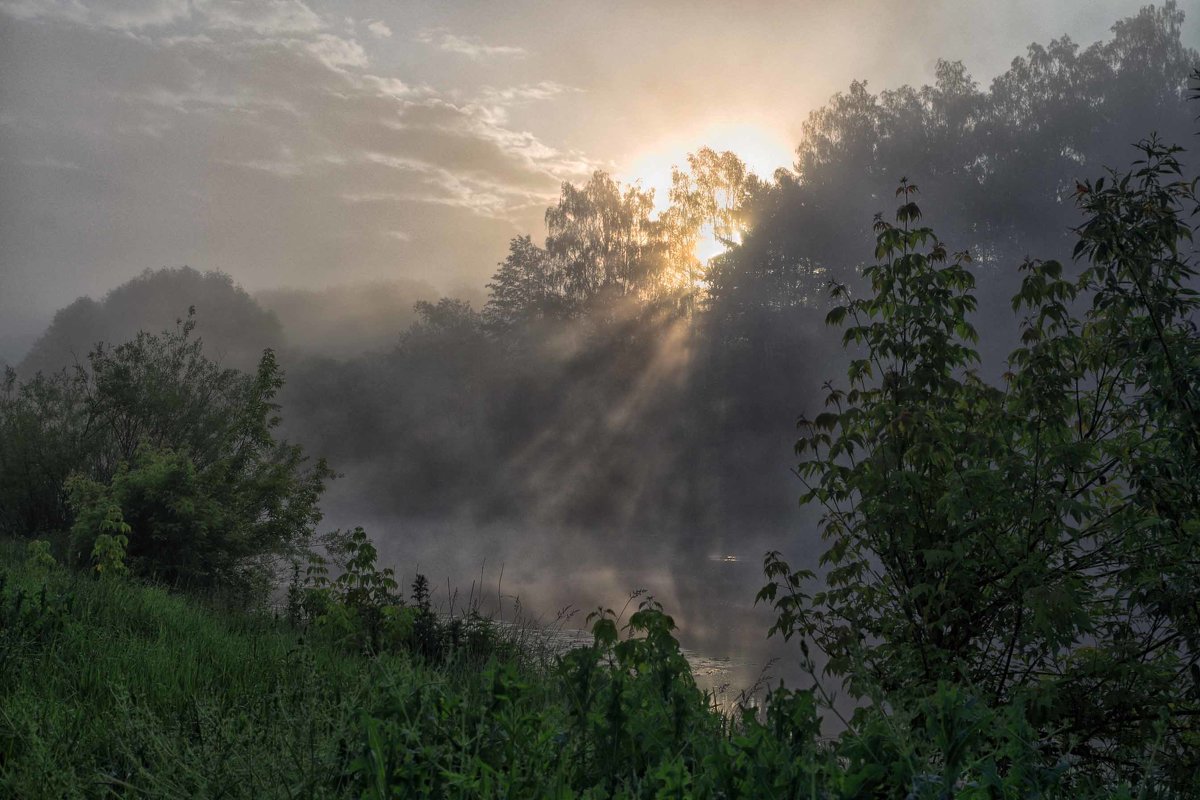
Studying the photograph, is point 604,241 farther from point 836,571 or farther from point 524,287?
point 836,571

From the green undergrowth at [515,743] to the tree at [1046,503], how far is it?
3.34 ft

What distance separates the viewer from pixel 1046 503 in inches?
182

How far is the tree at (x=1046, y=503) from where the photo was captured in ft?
14.1

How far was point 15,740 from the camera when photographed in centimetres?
412

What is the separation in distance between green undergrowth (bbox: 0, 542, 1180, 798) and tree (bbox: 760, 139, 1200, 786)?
1.02m

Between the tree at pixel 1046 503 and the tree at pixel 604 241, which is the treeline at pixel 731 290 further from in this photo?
the tree at pixel 1046 503

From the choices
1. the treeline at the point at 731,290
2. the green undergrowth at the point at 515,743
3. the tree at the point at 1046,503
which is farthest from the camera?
the treeline at the point at 731,290

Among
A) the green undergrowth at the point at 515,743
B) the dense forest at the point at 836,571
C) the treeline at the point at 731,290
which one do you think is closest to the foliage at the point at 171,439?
the dense forest at the point at 836,571

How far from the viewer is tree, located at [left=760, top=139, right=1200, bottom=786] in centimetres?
430

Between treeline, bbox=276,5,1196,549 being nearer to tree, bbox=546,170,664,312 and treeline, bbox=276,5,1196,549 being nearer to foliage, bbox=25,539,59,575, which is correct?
tree, bbox=546,170,664,312

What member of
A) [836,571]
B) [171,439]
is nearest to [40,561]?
[171,439]

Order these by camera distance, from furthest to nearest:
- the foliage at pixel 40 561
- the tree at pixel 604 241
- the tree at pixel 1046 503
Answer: the tree at pixel 604 241 → the foliage at pixel 40 561 → the tree at pixel 1046 503

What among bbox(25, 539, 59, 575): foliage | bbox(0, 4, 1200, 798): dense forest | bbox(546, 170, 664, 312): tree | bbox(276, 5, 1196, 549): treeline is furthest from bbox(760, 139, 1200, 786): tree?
bbox(546, 170, 664, 312): tree

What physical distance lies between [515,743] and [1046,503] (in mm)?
3450
